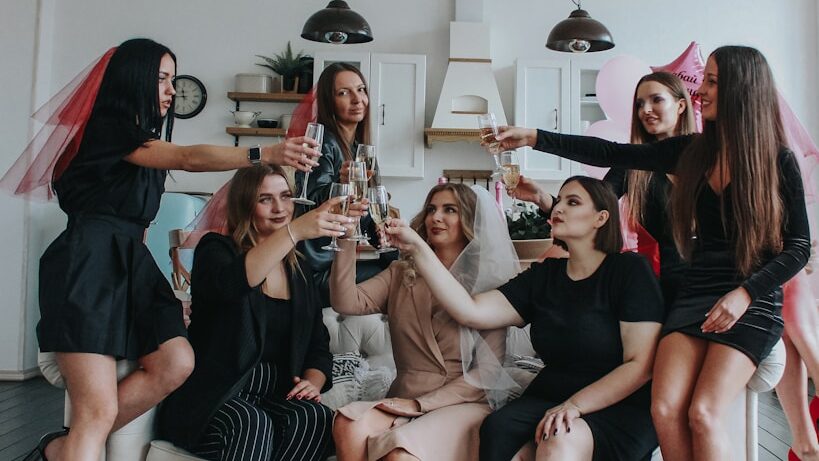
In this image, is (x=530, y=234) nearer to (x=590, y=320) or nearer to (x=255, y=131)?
(x=590, y=320)

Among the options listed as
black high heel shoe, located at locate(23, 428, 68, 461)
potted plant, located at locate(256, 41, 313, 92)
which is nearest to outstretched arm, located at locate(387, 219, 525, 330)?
black high heel shoe, located at locate(23, 428, 68, 461)

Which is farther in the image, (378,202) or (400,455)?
(378,202)

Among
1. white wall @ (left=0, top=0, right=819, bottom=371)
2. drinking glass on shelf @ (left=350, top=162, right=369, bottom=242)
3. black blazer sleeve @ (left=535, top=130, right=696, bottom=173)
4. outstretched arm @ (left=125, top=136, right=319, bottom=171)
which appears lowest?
drinking glass on shelf @ (left=350, top=162, right=369, bottom=242)

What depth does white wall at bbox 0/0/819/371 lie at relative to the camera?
5.34 m

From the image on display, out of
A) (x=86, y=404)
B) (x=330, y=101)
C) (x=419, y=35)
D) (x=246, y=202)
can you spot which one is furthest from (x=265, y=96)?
(x=86, y=404)

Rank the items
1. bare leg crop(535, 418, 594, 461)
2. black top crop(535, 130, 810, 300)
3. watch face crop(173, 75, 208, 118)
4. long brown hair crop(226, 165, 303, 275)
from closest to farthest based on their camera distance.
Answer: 1. bare leg crop(535, 418, 594, 461)
2. black top crop(535, 130, 810, 300)
3. long brown hair crop(226, 165, 303, 275)
4. watch face crop(173, 75, 208, 118)

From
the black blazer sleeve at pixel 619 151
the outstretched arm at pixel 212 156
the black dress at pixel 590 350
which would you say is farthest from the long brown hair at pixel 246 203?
the black blazer sleeve at pixel 619 151

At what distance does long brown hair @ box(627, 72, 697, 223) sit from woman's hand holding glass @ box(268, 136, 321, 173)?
48.7 inches

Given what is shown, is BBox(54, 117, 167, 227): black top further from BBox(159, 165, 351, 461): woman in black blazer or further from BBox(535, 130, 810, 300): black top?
BBox(535, 130, 810, 300): black top

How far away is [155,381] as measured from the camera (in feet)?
6.01

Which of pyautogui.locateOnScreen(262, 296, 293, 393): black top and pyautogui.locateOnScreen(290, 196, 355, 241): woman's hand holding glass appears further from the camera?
pyautogui.locateOnScreen(262, 296, 293, 393): black top

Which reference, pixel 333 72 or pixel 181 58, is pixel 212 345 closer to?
pixel 333 72

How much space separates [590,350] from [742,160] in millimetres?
654

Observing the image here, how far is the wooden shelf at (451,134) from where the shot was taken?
5.01m
